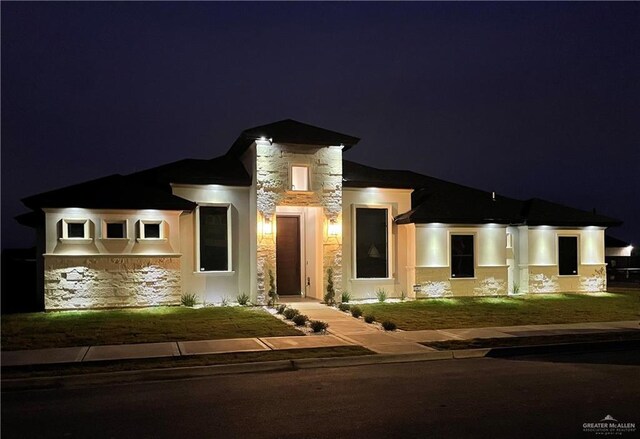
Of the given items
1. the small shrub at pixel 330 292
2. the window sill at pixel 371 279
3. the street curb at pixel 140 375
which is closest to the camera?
the street curb at pixel 140 375

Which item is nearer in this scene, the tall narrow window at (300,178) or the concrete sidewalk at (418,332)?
the concrete sidewalk at (418,332)

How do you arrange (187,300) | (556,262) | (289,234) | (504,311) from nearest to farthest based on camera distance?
(504,311) < (187,300) < (289,234) < (556,262)

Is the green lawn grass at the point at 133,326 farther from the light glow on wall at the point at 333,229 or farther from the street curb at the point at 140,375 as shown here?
the light glow on wall at the point at 333,229

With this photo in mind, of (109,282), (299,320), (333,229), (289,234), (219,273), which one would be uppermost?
(333,229)

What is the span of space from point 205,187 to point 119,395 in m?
11.3

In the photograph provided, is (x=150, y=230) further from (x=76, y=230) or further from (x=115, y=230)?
(x=76, y=230)

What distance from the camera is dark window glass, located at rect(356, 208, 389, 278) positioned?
20094 mm

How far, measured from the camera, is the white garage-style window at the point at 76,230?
55.5 feet

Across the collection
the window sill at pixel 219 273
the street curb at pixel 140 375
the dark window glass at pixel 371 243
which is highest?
the dark window glass at pixel 371 243

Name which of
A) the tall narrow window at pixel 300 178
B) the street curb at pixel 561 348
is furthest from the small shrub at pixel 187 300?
the street curb at pixel 561 348

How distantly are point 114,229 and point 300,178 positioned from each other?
238 inches

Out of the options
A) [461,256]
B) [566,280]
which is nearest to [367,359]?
[461,256]

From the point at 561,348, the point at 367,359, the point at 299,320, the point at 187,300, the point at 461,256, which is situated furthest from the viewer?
the point at 461,256

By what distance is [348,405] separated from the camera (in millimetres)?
7297
